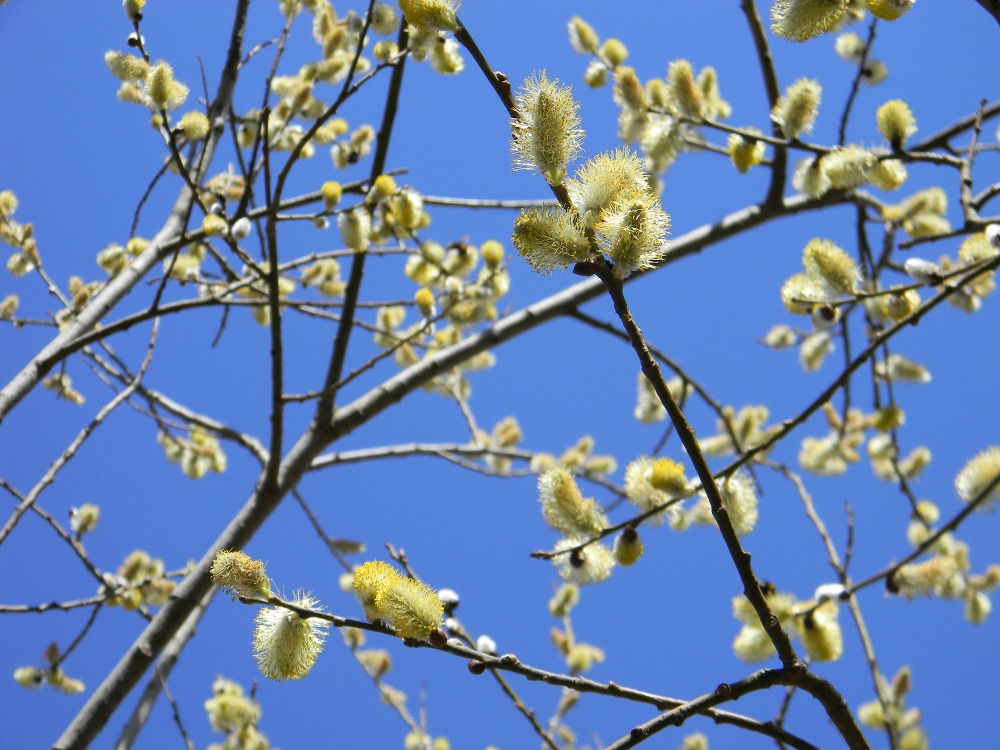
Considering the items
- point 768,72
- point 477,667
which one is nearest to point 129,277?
point 477,667

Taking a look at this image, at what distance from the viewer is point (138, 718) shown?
2.05 metres

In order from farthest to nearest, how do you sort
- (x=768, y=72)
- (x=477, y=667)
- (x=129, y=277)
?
(x=768, y=72), (x=129, y=277), (x=477, y=667)

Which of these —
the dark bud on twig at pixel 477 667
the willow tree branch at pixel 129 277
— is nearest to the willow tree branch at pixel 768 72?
the willow tree branch at pixel 129 277

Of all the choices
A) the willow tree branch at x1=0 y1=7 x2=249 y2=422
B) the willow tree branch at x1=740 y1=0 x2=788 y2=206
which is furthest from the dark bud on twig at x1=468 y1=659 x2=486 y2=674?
the willow tree branch at x1=740 y1=0 x2=788 y2=206

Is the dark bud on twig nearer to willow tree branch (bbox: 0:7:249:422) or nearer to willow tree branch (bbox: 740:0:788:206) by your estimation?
willow tree branch (bbox: 0:7:249:422)

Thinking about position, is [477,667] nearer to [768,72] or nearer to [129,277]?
[129,277]

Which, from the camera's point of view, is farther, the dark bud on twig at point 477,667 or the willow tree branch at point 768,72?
the willow tree branch at point 768,72

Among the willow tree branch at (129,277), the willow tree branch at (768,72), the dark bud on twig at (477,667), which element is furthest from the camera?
the willow tree branch at (768,72)

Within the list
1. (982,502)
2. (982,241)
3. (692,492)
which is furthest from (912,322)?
(982,502)

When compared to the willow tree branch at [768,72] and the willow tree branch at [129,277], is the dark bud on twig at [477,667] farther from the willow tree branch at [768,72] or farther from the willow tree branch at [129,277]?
the willow tree branch at [768,72]

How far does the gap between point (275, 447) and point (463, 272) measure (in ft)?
→ 3.48

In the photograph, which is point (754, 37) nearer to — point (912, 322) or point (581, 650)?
point (912, 322)

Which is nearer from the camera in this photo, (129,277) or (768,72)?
(129,277)

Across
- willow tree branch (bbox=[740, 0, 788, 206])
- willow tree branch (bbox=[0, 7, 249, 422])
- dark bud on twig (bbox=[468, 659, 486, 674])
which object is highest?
willow tree branch (bbox=[740, 0, 788, 206])
